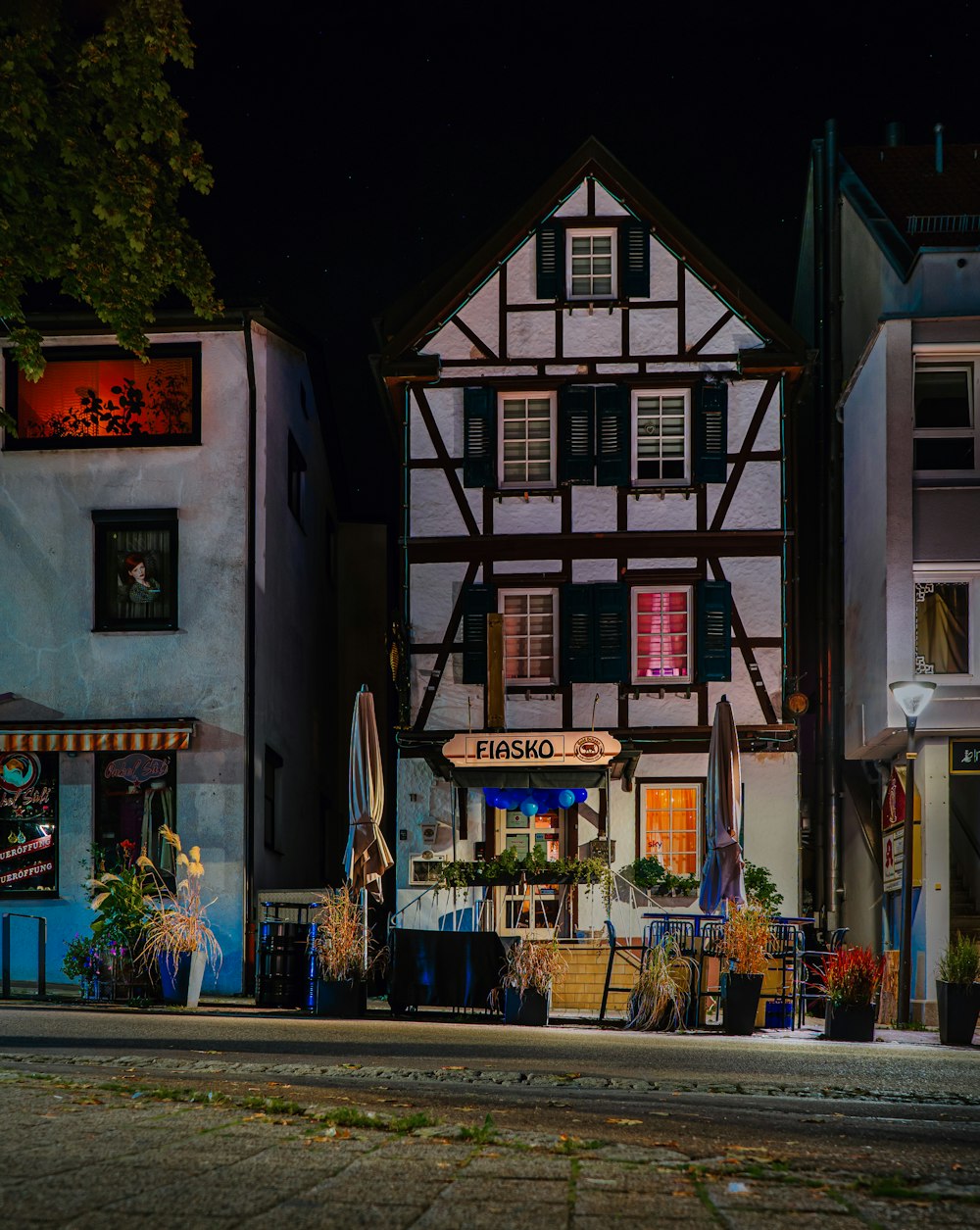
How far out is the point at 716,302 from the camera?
2705 cm

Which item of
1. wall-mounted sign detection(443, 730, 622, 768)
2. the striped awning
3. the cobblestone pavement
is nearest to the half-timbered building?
wall-mounted sign detection(443, 730, 622, 768)

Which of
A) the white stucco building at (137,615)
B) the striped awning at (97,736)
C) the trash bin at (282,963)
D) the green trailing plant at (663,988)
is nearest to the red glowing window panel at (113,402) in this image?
the white stucco building at (137,615)

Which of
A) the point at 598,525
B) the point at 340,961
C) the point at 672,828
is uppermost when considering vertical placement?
the point at 598,525

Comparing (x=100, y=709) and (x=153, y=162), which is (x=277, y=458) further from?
(x=153, y=162)

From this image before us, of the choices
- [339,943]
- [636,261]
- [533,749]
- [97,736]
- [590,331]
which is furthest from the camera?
[590,331]

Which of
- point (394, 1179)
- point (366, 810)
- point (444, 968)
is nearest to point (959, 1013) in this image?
point (444, 968)

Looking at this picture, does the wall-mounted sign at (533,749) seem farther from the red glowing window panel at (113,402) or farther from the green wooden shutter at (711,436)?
the red glowing window panel at (113,402)

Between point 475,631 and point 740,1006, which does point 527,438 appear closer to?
point 475,631

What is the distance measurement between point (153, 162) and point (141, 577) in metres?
11.2

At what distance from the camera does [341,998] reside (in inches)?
659

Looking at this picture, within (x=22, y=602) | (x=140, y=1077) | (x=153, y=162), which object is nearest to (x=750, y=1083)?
(x=140, y=1077)

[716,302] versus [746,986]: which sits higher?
[716,302]

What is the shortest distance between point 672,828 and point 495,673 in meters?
3.64

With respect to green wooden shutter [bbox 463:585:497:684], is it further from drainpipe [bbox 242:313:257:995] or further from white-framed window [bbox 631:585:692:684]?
drainpipe [bbox 242:313:257:995]
